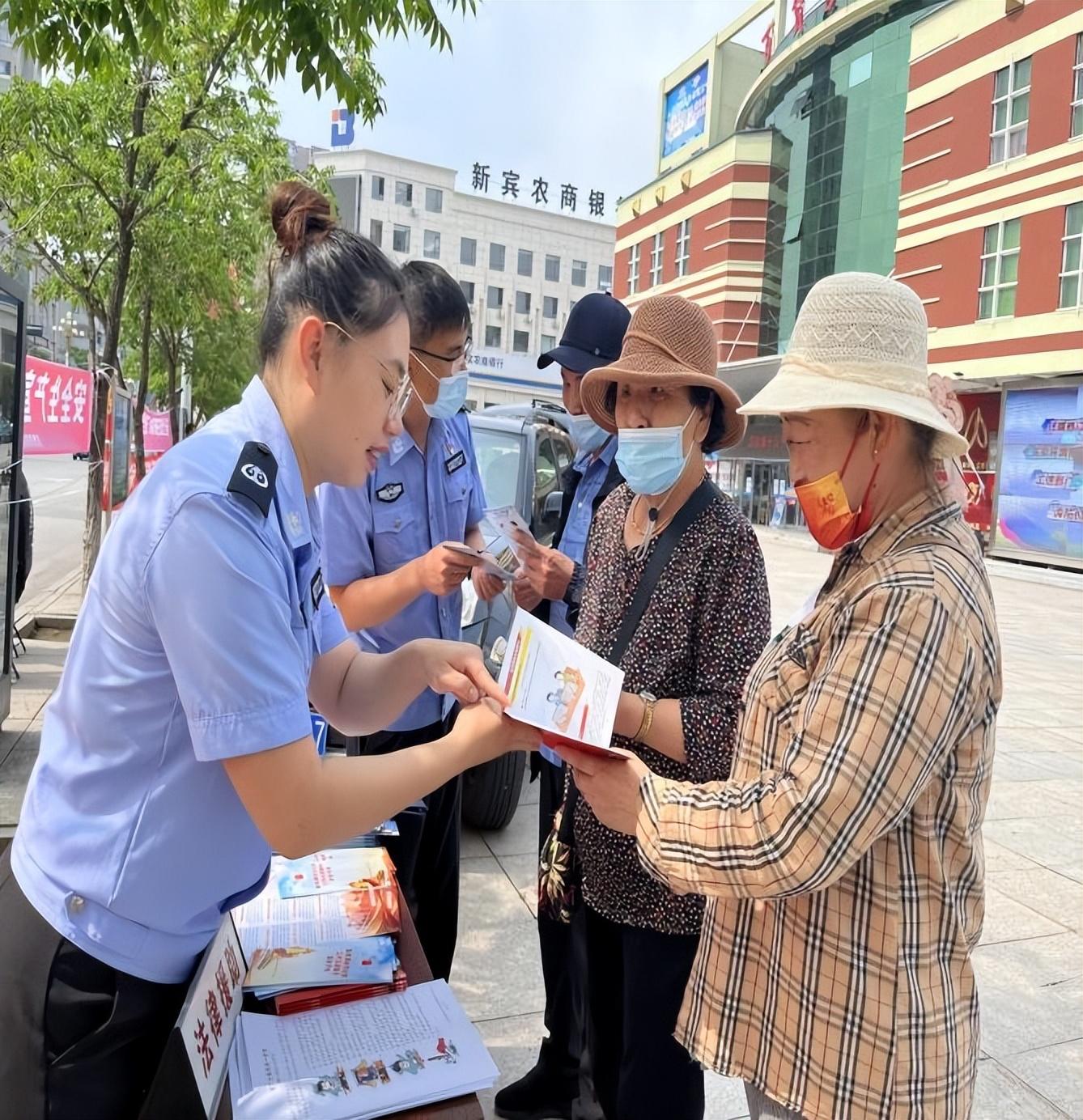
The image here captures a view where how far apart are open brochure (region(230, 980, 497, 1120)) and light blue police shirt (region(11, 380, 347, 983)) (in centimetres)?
18

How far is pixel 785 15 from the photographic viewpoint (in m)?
29.1

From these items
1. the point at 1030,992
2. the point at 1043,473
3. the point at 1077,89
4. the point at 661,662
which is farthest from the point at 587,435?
the point at 1077,89

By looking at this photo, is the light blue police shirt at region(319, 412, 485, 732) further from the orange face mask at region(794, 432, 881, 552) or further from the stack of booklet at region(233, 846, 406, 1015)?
the orange face mask at region(794, 432, 881, 552)

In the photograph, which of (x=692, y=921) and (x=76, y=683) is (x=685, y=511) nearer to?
(x=692, y=921)

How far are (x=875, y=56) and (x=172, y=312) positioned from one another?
70.9 feet

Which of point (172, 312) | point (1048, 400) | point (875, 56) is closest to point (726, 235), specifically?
point (875, 56)

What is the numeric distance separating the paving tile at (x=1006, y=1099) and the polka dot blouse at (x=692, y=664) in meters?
1.48

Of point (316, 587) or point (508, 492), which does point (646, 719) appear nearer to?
point (316, 587)

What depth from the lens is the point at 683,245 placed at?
1284 inches

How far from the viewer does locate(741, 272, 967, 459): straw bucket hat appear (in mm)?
1228

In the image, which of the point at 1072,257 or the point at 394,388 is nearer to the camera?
the point at 394,388

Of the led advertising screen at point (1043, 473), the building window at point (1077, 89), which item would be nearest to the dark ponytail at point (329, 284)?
the led advertising screen at point (1043, 473)

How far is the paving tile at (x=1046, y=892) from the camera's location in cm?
365

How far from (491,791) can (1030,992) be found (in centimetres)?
222
